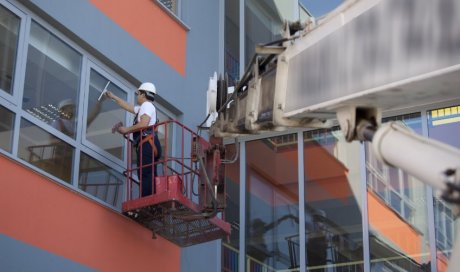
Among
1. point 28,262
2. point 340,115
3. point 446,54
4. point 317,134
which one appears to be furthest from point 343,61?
point 317,134

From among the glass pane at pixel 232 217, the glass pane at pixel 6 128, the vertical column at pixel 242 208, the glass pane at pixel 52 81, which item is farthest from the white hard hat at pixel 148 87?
the vertical column at pixel 242 208

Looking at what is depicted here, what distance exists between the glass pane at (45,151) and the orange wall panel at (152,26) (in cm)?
210

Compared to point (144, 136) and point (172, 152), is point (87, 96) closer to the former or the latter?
point (144, 136)

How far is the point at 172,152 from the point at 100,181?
6.23 feet

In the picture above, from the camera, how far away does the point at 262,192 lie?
1352 centimetres

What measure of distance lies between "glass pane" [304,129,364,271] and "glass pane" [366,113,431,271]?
215mm

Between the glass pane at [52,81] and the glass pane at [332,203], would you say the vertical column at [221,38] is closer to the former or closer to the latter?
the glass pane at [332,203]

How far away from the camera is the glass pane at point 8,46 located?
404 inches

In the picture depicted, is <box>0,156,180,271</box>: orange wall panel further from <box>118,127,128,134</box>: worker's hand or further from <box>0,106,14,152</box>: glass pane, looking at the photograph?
<box>118,127,128,134</box>: worker's hand

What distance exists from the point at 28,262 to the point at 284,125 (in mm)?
3607

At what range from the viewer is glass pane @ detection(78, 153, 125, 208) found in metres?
11.1

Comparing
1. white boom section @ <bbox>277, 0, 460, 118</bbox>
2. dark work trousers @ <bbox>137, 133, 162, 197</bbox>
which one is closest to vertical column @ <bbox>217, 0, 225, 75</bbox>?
dark work trousers @ <bbox>137, 133, 162, 197</bbox>

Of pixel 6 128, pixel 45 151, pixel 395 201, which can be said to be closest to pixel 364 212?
pixel 395 201

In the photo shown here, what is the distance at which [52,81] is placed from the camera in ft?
36.4
